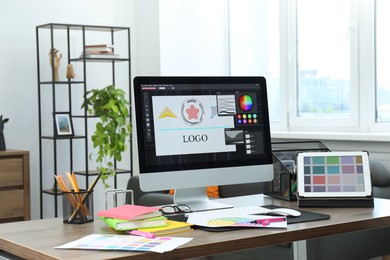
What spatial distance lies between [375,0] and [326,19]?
509 millimetres

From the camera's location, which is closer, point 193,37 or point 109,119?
point 109,119

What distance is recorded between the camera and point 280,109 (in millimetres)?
5395

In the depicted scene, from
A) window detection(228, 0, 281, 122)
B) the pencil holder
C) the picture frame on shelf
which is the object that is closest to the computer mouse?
the pencil holder

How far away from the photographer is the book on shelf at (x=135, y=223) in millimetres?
2154

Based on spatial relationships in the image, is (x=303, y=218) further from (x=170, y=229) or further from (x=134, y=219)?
(x=134, y=219)

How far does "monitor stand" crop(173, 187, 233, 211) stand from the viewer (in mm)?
2651

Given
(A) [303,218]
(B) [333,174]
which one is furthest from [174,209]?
(B) [333,174]

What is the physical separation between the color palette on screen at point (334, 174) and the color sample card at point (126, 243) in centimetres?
85

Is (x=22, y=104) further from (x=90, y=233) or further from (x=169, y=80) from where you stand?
(x=90, y=233)

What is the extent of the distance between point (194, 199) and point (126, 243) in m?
0.77

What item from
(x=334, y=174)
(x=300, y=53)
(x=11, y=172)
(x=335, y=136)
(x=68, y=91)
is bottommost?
(x=11, y=172)

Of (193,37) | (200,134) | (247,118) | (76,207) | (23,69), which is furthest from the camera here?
(193,37)

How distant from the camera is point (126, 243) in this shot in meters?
1.95

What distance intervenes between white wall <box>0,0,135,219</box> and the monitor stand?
309 centimetres
